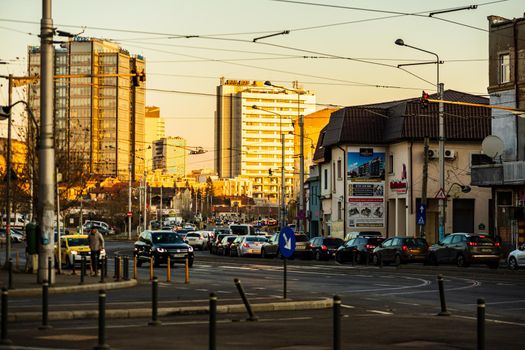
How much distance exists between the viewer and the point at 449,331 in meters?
20.2

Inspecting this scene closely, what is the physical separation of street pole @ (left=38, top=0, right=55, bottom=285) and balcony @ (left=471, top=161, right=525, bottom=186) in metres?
33.4

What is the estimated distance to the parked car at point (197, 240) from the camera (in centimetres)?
8912

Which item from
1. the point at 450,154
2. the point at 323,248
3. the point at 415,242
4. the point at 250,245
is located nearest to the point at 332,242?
the point at 323,248

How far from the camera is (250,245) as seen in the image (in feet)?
232

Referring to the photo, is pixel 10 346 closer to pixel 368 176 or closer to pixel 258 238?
pixel 258 238

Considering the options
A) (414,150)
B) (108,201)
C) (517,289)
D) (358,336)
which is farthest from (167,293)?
(108,201)

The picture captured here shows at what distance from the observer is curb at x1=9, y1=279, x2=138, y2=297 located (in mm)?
30062

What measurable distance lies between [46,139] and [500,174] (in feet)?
117

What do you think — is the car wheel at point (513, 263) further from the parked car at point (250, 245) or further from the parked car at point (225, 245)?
the parked car at point (225, 245)

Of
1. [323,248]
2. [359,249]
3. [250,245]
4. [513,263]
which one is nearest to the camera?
[513,263]

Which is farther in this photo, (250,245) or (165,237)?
(250,245)

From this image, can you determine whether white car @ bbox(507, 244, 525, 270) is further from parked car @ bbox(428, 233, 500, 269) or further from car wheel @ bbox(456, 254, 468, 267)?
car wheel @ bbox(456, 254, 468, 267)

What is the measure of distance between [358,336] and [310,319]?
386 cm

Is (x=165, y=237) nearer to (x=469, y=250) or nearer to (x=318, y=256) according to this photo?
(x=469, y=250)
